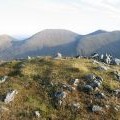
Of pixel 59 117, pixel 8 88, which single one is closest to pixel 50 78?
pixel 8 88

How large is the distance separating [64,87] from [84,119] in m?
6.95

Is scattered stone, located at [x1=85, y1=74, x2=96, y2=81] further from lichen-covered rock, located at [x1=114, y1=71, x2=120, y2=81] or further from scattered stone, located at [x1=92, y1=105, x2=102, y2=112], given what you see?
scattered stone, located at [x1=92, y1=105, x2=102, y2=112]

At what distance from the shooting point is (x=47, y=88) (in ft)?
144

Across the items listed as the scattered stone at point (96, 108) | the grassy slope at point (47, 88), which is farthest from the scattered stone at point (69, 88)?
the scattered stone at point (96, 108)

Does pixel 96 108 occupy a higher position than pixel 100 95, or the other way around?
pixel 100 95

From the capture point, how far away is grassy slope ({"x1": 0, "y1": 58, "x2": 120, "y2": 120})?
38.6 m

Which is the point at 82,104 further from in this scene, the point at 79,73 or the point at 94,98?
the point at 79,73

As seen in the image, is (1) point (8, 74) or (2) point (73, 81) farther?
(1) point (8, 74)

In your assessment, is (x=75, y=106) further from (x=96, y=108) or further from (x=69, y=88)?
(x=69, y=88)

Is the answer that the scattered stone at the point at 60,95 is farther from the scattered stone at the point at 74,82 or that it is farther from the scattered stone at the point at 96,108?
the scattered stone at the point at 96,108

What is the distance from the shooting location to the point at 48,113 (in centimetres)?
3881

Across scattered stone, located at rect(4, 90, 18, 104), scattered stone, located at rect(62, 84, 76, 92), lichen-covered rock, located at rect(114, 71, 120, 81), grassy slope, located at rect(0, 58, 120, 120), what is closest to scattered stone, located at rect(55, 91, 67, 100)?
grassy slope, located at rect(0, 58, 120, 120)

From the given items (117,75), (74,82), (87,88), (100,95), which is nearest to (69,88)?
(74,82)

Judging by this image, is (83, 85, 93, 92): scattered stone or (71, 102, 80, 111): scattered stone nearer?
(71, 102, 80, 111): scattered stone
